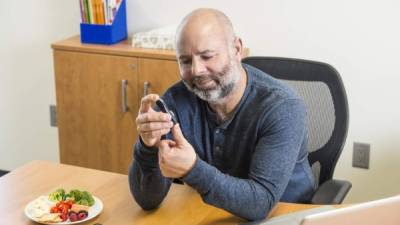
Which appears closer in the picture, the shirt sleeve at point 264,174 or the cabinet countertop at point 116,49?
the shirt sleeve at point 264,174

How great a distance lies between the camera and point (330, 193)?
6.45ft

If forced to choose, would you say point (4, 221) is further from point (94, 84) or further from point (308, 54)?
point (308, 54)

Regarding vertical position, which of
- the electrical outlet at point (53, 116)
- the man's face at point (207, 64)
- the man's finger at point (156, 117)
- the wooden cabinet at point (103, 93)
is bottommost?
the electrical outlet at point (53, 116)

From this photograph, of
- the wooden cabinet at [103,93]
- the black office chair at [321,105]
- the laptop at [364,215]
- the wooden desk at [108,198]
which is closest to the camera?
the laptop at [364,215]

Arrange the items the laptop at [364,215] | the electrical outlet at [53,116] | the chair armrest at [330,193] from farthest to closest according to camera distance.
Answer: the electrical outlet at [53,116] < the chair armrest at [330,193] < the laptop at [364,215]

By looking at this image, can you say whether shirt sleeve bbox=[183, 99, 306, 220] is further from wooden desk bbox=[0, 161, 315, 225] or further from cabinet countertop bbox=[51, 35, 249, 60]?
cabinet countertop bbox=[51, 35, 249, 60]

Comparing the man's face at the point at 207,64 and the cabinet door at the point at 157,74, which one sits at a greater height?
the man's face at the point at 207,64

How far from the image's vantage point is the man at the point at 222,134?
5.43 ft

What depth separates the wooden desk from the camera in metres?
1.71

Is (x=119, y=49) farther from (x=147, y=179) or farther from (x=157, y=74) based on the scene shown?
(x=147, y=179)

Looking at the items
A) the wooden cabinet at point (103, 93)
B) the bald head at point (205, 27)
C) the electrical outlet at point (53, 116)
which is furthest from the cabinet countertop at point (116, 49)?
the bald head at point (205, 27)

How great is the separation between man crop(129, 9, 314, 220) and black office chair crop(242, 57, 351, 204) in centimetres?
15

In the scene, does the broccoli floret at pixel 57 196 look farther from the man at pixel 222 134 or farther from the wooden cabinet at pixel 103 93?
the wooden cabinet at pixel 103 93

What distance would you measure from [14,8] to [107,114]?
0.89 metres
